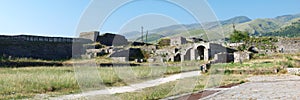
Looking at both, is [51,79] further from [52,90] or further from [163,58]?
[163,58]

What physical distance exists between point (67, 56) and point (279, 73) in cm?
2808

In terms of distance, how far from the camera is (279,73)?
21062 millimetres

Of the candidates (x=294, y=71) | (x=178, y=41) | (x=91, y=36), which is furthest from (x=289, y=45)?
(x=91, y=36)

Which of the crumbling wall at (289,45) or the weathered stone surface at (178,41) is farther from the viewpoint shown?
the weathered stone surface at (178,41)

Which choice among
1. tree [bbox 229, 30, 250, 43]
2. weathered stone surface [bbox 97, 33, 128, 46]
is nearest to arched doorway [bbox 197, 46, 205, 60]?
weathered stone surface [bbox 97, 33, 128, 46]

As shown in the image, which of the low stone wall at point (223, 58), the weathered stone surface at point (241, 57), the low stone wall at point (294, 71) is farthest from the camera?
the weathered stone surface at point (241, 57)

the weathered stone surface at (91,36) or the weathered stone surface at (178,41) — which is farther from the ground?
the weathered stone surface at (91,36)

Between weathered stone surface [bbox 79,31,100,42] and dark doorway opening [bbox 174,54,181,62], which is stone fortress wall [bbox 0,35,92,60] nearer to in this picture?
weathered stone surface [bbox 79,31,100,42]

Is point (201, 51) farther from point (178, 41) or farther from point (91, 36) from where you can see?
point (91, 36)

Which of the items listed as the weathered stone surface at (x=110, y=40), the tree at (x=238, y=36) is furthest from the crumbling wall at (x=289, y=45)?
the weathered stone surface at (x=110, y=40)

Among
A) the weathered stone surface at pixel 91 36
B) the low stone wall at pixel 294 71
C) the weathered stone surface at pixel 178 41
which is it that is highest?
the weathered stone surface at pixel 91 36

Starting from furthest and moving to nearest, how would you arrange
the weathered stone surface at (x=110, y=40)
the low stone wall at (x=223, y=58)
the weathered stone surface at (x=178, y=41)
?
1. the weathered stone surface at (x=178, y=41)
2. the weathered stone surface at (x=110, y=40)
3. the low stone wall at (x=223, y=58)

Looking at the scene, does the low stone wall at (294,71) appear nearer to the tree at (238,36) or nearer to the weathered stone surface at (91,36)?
the weathered stone surface at (91,36)

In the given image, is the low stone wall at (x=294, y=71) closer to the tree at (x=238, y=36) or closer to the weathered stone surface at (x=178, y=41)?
the weathered stone surface at (x=178, y=41)
